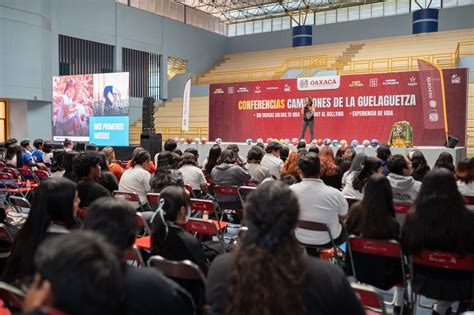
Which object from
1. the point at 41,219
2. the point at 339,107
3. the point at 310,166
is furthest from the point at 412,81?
the point at 41,219

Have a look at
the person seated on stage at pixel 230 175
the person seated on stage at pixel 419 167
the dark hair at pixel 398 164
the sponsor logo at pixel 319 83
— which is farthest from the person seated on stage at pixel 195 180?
the sponsor logo at pixel 319 83

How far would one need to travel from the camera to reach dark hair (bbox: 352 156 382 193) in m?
4.55

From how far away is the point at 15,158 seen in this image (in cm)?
884

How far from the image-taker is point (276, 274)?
4.76ft

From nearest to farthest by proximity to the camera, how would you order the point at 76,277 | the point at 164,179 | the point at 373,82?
the point at 76,277 < the point at 164,179 < the point at 373,82

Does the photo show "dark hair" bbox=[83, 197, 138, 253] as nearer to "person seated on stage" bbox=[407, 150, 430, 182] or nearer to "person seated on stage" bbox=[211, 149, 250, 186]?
"person seated on stage" bbox=[211, 149, 250, 186]

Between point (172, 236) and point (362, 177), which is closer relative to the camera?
point (172, 236)

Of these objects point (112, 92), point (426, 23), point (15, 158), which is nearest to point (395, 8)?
point (426, 23)

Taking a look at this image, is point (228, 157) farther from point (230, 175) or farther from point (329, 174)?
point (329, 174)

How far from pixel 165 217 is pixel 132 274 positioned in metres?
1.01

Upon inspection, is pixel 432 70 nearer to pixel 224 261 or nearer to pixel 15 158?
pixel 15 158

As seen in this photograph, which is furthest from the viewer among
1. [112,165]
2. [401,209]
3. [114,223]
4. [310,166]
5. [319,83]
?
[319,83]

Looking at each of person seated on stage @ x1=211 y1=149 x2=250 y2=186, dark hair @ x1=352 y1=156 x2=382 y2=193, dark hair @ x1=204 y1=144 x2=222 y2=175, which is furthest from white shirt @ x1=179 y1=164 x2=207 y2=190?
dark hair @ x1=352 y1=156 x2=382 y2=193

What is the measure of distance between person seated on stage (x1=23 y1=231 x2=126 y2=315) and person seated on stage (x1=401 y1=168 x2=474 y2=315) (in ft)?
7.36
